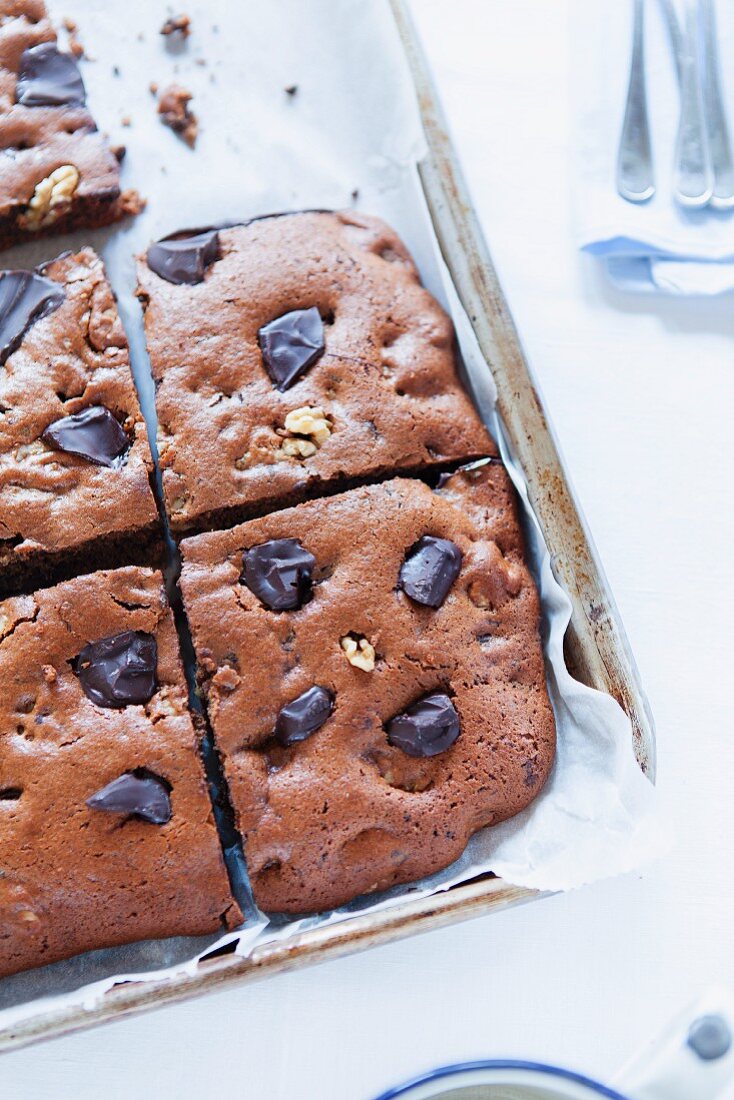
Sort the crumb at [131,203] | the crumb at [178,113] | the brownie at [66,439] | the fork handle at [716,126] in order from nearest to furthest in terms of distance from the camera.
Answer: the brownie at [66,439] < the crumb at [131,203] < the crumb at [178,113] < the fork handle at [716,126]

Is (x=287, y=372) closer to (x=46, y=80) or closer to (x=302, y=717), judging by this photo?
(x=302, y=717)

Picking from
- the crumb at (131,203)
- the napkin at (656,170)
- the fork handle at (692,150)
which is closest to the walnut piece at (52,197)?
the crumb at (131,203)

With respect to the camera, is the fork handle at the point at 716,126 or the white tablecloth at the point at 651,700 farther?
the fork handle at the point at 716,126

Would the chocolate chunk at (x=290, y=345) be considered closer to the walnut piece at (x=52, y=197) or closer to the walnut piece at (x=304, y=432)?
the walnut piece at (x=304, y=432)

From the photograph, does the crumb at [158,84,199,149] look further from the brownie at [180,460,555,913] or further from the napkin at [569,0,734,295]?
the brownie at [180,460,555,913]

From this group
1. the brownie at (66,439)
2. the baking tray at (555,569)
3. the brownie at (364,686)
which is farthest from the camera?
the brownie at (66,439)

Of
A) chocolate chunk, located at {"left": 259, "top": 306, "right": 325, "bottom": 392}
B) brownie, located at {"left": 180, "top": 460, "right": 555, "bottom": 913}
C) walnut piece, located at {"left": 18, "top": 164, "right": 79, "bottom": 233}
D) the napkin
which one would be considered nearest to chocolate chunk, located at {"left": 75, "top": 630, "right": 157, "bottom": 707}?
brownie, located at {"left": 180, "top": 460, "right": 555, "bottom": 913}
